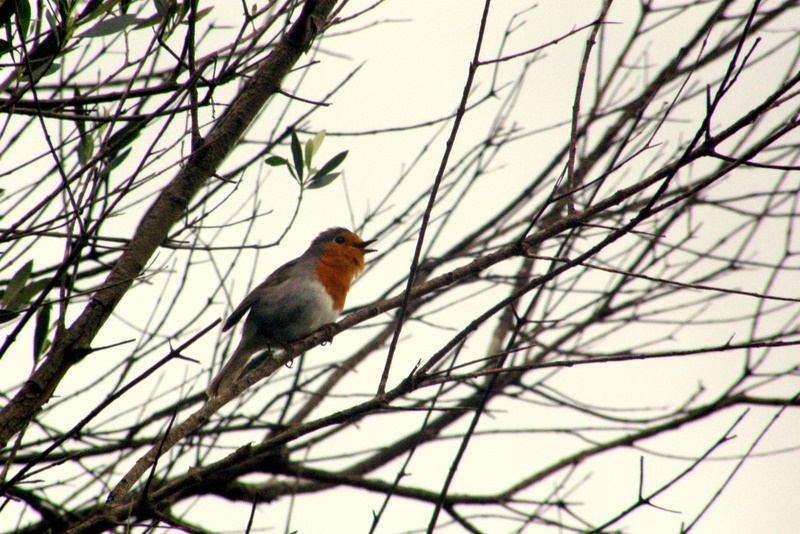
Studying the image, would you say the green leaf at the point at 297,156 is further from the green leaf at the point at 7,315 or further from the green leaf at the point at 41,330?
the green leaf at the point at 7,315

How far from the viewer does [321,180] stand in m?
3.53

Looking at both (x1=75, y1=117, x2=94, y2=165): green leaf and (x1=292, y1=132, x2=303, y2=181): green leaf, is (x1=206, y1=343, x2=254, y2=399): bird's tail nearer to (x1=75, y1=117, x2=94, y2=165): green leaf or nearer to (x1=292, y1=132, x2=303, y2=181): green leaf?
(x1=292, y1=132, x2=303, y2=181): green leaf

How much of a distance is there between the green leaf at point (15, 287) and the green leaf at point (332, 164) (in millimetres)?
1352

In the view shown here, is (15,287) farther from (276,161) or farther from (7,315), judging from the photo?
(276,161)

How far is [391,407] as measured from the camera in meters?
2.28

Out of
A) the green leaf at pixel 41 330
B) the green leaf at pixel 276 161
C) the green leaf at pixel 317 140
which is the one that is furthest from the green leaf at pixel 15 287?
the green leaf at pixel 317 140

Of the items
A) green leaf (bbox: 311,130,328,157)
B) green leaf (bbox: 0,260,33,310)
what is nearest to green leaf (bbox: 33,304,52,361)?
green leaf (bbox: 0,260,33,310)

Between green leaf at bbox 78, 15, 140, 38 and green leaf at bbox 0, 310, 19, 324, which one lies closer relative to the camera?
green leaf at bbox 0, 310, 19, 324

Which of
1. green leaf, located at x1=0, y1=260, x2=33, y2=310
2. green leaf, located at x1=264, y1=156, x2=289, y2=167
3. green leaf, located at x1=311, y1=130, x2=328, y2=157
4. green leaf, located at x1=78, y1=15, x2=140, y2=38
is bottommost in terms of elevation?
green leaf, located at x1=0, y1=260, x2=33, y2=310

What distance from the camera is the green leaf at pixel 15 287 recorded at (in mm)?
2584

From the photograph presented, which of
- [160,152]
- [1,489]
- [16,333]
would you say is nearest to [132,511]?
[1,489]

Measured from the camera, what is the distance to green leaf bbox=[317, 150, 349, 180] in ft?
11.6

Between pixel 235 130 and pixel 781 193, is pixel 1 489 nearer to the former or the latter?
pixel 235 130

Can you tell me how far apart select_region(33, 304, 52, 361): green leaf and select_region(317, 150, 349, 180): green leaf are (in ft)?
4.56
